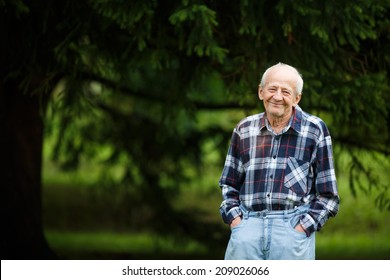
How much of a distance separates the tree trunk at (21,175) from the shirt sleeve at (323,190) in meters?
4.45

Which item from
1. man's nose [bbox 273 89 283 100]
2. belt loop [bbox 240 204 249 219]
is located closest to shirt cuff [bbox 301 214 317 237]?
belt loop [bbox 240 204 249 219]

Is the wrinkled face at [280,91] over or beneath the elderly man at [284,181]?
over

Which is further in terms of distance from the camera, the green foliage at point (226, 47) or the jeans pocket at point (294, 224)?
the green foliage at point (226, 47)

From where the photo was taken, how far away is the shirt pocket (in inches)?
172

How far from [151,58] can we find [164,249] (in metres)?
5.80

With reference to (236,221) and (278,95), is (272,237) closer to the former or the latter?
(236,221)

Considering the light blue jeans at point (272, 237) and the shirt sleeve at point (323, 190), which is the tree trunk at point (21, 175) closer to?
the light blue jeans at point (272, 237)

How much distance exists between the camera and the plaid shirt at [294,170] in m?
4.38

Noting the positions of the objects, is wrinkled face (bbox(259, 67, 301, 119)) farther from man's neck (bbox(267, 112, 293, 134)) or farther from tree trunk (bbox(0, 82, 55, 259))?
tree trunk (bbox(0, 82, 55, 259))

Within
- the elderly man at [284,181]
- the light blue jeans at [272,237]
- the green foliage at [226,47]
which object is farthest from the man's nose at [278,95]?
the green foliage at [226,47]

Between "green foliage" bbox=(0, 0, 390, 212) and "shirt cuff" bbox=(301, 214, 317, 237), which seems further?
"green foliage" bbox=(0, 0, 390, 212)

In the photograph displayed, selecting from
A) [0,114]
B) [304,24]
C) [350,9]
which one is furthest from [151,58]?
[0,114]

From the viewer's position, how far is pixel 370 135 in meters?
8.02

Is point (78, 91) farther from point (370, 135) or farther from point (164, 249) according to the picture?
point (164, 249)
